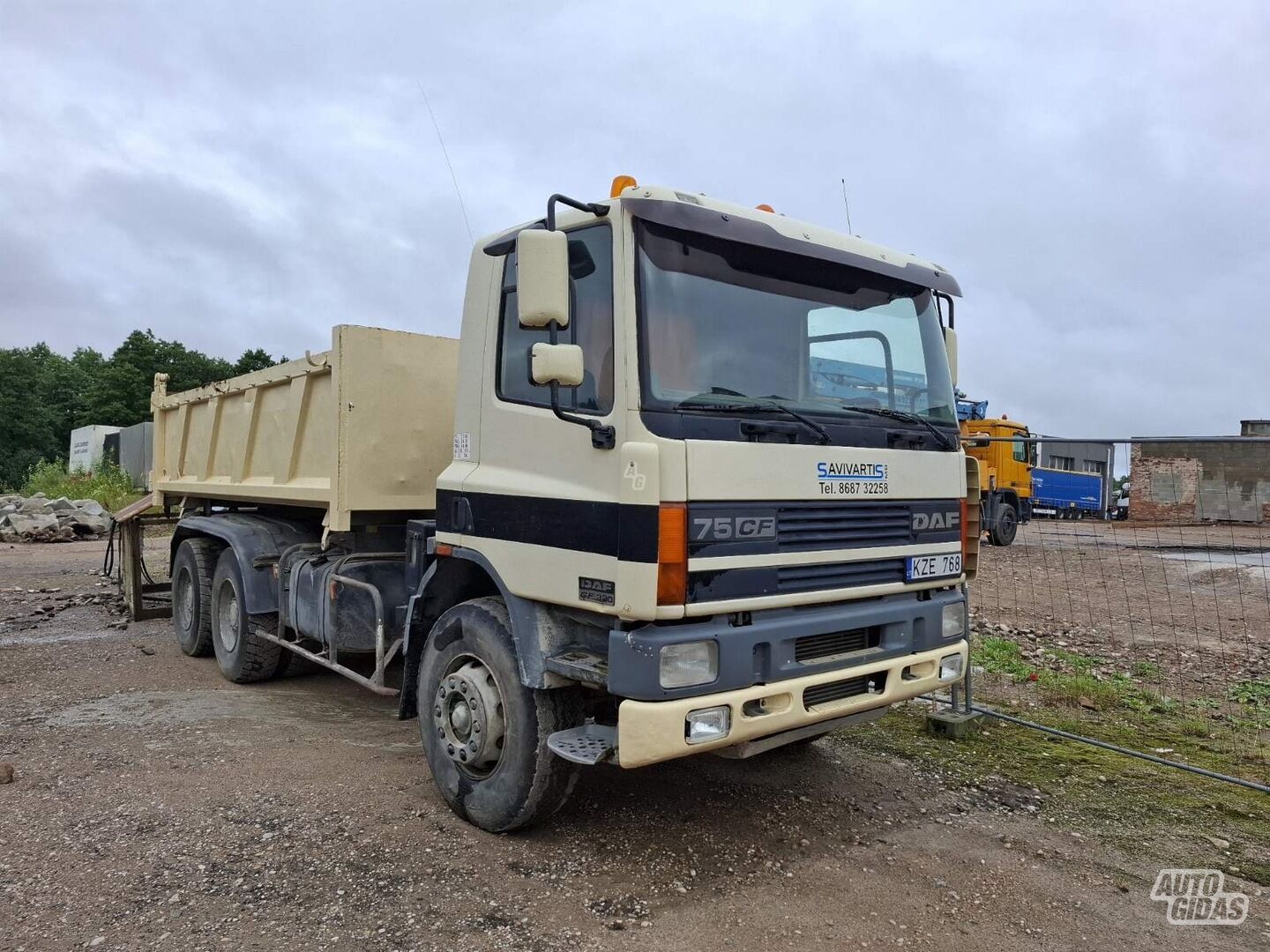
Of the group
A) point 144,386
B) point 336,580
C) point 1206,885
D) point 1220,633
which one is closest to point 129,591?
point 336,580

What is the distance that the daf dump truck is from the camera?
3.32 meters

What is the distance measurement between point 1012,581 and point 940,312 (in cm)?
963

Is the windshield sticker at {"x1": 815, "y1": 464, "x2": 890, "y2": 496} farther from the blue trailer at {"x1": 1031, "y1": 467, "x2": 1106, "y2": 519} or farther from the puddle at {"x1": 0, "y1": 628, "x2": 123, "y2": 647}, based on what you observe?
the blue trailer at {"x1": 1031, "y1": 467, "x2": 1106, "y2": 519}

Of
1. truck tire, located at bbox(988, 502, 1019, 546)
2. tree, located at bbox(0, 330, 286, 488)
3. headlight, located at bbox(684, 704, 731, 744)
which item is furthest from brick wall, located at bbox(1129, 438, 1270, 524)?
tree, located at bbox(0, 330, 286, 488)

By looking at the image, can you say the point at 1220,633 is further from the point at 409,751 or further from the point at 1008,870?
the point at 409,751

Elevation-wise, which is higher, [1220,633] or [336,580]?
[336,580]

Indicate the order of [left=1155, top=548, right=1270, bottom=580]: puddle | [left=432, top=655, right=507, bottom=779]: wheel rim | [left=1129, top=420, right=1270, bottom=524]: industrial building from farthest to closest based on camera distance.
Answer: [left=1129, top=420, right=1270, bottom=524]: industrial building
[left=1155, top=548, right=1270, bottom=580]: puddle
[left=432, top=655, right=507, bottom=779]: wheel rim

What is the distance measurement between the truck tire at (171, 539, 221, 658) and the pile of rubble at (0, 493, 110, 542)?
14280 mm

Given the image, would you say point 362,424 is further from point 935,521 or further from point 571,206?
point 935,521

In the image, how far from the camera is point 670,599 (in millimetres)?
3260

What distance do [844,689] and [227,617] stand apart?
5172 millimetres

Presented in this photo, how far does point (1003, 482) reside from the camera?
64.3 ft

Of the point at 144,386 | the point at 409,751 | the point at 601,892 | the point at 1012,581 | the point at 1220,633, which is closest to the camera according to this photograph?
the point at 601,892

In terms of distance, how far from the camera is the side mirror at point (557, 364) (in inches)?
132
